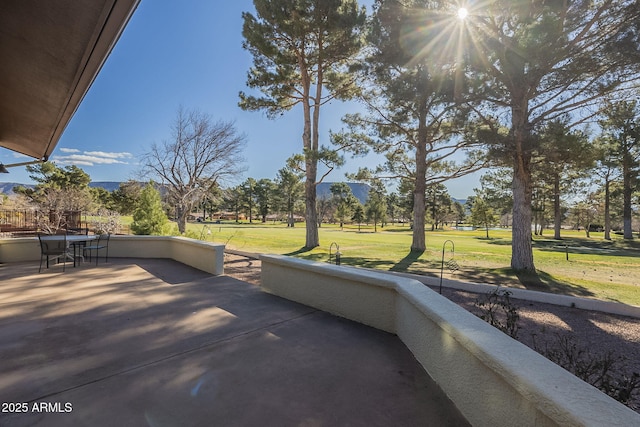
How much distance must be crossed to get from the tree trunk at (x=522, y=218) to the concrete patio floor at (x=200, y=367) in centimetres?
896

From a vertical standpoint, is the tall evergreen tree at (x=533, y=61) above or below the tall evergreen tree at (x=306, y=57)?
below

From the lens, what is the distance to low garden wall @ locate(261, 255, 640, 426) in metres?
1.21

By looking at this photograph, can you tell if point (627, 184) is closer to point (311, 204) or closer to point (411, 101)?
point (411, 101)

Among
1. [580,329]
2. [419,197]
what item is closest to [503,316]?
[580,329]

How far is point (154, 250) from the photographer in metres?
8.34

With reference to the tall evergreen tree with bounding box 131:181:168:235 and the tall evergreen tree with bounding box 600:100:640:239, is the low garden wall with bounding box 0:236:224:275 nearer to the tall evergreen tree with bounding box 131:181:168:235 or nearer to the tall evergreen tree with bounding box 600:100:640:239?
the tall evergreen tree with bounding box 131:181:168:235

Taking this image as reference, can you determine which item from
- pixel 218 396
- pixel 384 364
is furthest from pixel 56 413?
pixel 384 364

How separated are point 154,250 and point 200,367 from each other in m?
6.93

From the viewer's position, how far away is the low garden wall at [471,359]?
3.97 feet

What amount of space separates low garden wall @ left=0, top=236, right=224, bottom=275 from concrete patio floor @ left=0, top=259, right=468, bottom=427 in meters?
1.90

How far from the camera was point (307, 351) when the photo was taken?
9.42 ft

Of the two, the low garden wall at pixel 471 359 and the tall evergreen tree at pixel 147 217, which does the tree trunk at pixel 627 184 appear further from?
the tall evergreen tree at pixel 147 217

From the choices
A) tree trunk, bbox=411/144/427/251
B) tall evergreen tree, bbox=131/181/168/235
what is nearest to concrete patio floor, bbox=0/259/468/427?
tall evergreen tree, bbox=131/181/168/235

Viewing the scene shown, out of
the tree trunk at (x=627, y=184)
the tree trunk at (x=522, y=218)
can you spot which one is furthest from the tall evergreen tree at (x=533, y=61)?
the tree trunk at (x=627, y=184)
